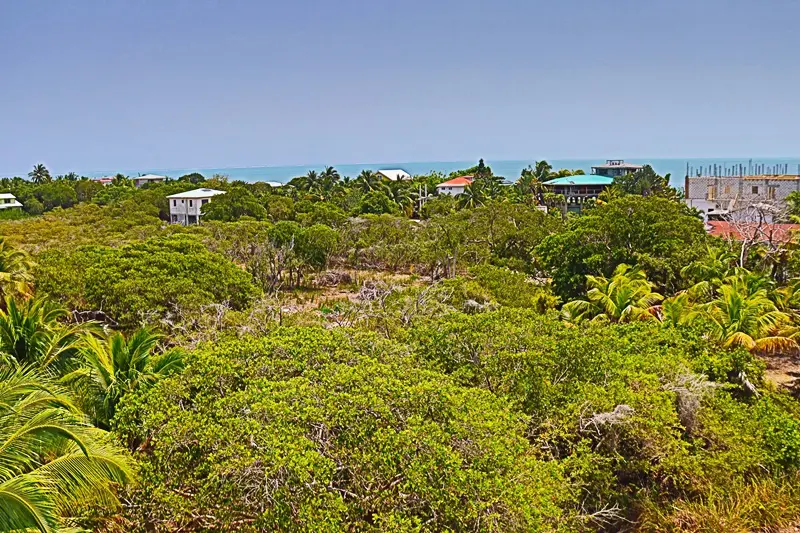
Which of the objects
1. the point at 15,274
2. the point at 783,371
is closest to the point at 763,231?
the point at 783,371

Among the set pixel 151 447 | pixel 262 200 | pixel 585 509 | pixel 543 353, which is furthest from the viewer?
pixel 262 200

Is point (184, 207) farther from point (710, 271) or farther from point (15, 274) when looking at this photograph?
point (710, 271)

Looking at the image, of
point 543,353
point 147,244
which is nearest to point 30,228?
point 147,244

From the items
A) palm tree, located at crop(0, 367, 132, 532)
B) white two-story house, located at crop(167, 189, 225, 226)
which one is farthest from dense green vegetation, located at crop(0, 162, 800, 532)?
white two-story house, located at crop(167, 189, 225, 226)

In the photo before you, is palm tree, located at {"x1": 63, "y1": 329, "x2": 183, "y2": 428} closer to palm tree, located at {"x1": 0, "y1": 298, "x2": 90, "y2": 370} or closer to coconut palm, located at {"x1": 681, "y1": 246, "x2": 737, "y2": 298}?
palm tree, located at {"x1": 0, "y1": 298, "x2": 90, "y2": 370}

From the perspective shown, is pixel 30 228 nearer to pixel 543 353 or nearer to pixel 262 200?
pixel 262 200

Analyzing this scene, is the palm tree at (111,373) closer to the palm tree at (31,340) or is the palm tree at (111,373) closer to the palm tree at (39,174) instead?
the palm tree at (31,340)
